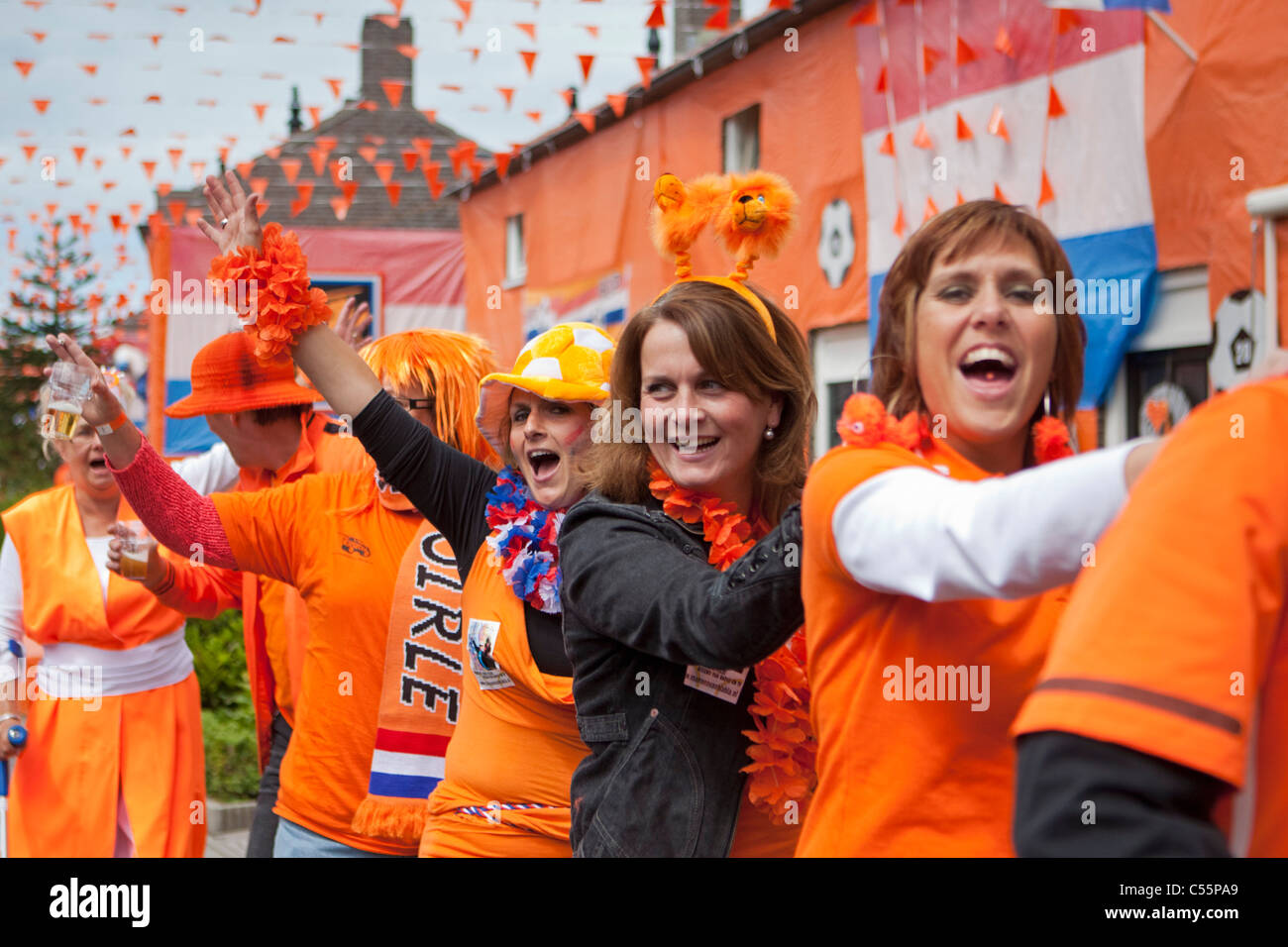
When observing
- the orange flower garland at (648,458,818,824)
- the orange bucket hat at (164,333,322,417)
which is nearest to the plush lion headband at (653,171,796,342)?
the orange flower garland at (648,458,818,824)

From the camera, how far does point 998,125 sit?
6.44m

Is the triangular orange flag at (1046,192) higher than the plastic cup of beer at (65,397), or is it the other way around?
the triangular orange flag at (1046,192)

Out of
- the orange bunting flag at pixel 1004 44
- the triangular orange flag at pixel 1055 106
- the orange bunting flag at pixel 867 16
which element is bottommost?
the triangular orange flag at pixel 1055 106

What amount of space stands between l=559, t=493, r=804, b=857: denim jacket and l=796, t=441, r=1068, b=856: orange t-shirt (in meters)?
0.36

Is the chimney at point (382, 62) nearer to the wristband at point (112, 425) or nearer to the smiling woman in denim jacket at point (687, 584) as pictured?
the wristband at point (112, 425)

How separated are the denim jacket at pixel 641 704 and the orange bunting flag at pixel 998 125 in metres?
4.93

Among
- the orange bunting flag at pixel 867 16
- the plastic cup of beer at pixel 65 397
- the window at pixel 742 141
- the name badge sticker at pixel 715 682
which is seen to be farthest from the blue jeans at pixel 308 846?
the window at pixel 742 141

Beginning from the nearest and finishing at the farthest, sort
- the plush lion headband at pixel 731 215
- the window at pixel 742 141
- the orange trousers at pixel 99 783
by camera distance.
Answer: the plush lion headband at pixel 731 215 → the orange trousers at pixel 99 783 → the window at pixel 742 141

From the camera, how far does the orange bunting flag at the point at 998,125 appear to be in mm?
6422

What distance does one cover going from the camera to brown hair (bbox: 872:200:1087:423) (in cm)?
159

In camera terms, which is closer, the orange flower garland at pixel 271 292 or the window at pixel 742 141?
the orange flower garland at pixel 271 292

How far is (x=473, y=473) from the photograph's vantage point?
111 inches
